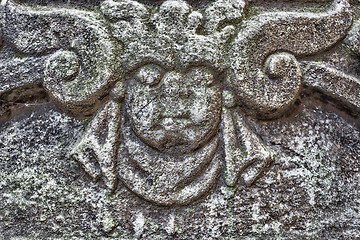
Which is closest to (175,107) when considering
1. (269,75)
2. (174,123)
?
(174,123)

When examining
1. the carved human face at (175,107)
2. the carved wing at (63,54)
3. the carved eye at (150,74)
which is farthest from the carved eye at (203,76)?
the carved wing at (63,54)

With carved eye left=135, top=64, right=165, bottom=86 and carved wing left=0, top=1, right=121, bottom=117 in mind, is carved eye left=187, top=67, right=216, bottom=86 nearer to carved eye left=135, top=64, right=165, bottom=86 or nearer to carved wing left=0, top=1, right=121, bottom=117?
carved eye left=135, top=64, right=165, bottom=86

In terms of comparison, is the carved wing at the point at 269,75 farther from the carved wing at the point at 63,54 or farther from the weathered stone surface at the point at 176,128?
the carved wing at the point at 63,54

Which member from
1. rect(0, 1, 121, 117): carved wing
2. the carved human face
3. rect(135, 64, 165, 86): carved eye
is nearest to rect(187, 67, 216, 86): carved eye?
the carved human face

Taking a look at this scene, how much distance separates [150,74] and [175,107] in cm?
12

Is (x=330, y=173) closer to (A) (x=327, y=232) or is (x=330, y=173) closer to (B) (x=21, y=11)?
(A) (x=327, y=232)

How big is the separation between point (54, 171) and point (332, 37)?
36.7 inches

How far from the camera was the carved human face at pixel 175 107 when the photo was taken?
3.38 feet

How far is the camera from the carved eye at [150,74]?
104cm

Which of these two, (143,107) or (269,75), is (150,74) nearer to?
(143,107)

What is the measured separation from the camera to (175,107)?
1032 mm

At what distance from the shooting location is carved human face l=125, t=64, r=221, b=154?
1.03 metres

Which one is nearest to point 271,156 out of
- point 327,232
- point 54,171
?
point 327,232

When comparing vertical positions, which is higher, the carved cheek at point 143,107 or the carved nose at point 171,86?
the carved nose at point 171,86
